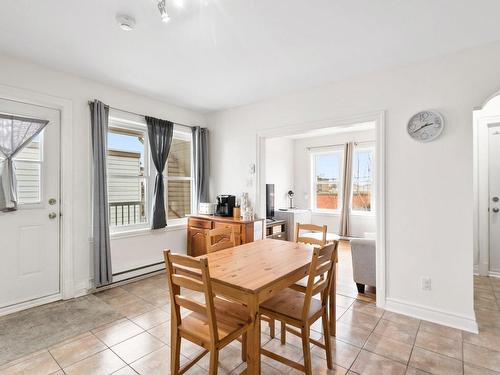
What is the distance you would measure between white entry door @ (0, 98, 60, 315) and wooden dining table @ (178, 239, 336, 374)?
6.80 ft

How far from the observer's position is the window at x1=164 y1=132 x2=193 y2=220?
420cm

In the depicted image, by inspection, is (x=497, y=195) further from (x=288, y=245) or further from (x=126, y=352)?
(x=126, y=352)

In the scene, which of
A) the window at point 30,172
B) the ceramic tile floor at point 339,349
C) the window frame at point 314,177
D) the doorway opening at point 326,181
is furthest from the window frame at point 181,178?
the window frame at point 314,177

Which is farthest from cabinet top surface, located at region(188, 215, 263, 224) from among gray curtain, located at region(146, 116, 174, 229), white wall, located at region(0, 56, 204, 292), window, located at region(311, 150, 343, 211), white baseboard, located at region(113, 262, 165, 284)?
window, located at region(311, 150, 343, 211)

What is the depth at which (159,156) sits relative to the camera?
12.7 feet

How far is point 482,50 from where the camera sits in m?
2.35

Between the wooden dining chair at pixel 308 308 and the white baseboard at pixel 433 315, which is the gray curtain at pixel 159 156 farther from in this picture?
the white baseboard at pixel 433 315

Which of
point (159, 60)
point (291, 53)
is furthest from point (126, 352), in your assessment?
point (291, 53)

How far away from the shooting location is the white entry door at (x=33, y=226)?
2658 millimetres

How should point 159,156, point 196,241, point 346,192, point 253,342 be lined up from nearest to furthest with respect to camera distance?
point 253,342 → point 159,156 → point 196,241 → point 346,192

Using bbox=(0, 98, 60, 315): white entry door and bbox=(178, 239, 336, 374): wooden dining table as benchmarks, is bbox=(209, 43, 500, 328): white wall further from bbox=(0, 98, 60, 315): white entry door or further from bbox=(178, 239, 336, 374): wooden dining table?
bbox=(0, 98, 60, 315): white entry door

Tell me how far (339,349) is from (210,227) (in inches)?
92.7

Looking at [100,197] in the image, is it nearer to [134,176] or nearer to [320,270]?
[134,176]

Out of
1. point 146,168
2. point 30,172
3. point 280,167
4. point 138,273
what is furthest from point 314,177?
point 30,172
